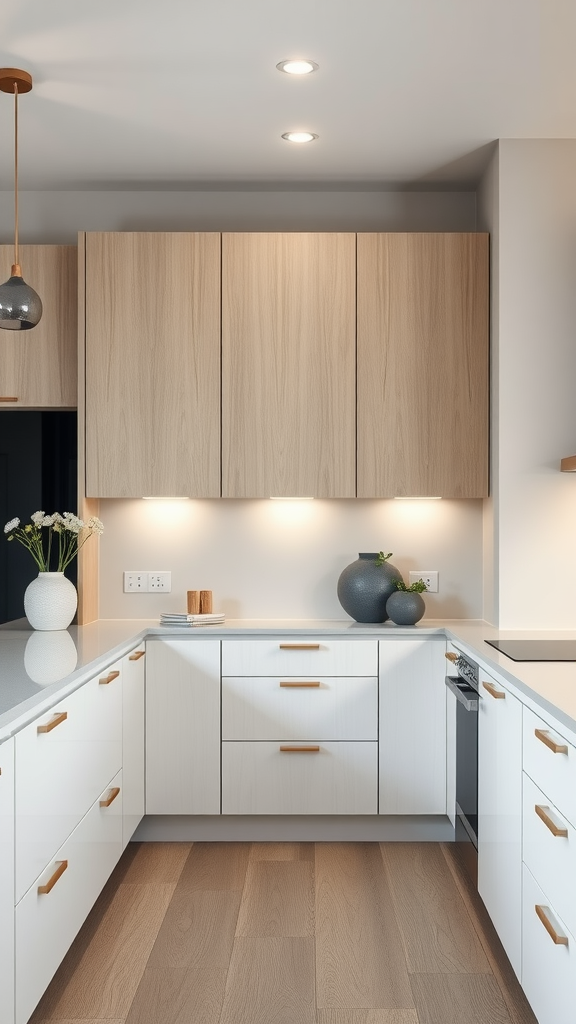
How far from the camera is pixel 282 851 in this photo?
3.59 m

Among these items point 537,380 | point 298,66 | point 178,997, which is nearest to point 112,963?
point 178,997

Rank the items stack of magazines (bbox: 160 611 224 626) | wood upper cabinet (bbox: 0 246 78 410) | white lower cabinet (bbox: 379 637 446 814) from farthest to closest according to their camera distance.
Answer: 1. wood upper cabinet (bbox: 0 246 78 410)
2. stack of magazines (bbox: 160 611 224 626)
3. white lower cabinet (bbox: 379 637 446 814)

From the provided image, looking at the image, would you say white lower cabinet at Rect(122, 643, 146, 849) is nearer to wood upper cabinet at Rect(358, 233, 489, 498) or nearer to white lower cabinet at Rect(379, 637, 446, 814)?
white lower cabinet at Rect(379, 637, 446, 814)

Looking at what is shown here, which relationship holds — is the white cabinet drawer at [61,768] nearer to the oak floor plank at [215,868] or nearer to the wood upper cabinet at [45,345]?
the oak floor plank at [215,868]

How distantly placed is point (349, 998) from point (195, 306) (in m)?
2.55

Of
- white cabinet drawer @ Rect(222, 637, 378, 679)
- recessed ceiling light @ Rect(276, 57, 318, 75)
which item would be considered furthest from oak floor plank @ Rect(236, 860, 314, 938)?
recessed ceiling light @ Rect(276, 57, 318, 75)

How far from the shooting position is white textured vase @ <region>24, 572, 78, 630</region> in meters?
3.56

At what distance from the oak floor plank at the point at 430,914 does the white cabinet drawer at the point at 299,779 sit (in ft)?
0.80

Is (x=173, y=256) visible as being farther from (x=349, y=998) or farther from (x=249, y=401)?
(x=349, y=998)

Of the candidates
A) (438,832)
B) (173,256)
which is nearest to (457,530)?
(438,832)

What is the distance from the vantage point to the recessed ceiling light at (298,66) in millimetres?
2920

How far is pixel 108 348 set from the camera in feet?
12.4

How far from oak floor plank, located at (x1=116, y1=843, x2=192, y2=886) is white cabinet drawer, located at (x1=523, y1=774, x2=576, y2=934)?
4.95 feet

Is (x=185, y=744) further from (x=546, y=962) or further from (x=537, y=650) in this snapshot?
(x=546, y=962)
